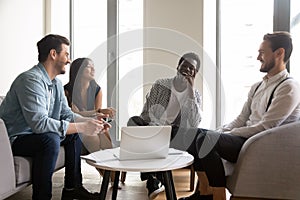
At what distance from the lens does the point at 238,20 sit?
396cm

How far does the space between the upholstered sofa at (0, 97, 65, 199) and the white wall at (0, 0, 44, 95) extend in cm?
159

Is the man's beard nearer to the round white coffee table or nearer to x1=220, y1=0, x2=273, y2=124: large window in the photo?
the round white coffee table

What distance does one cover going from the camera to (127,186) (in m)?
2.94

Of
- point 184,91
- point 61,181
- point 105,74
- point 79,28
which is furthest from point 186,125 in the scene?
point 79,28

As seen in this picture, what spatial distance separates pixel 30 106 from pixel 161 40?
7.71ft

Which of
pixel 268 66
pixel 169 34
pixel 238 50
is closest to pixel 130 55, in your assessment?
pixel 169 34

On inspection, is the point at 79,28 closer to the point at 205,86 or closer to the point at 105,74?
the point at 105,74

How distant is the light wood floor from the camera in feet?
8.66

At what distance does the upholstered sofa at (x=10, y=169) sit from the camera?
186 centimetres

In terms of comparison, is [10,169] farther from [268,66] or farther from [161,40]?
[161,40]

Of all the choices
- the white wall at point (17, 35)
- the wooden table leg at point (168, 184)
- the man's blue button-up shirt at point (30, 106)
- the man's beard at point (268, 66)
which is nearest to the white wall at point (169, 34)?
the white wall at point (17, 35)

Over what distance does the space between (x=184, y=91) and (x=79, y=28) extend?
2.16 meters

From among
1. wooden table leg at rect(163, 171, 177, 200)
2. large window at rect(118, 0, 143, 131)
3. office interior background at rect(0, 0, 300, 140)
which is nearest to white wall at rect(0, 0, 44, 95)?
office interior background at rect(0, 0, 300, 140)

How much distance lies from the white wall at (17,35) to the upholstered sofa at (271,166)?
252 centimetres
